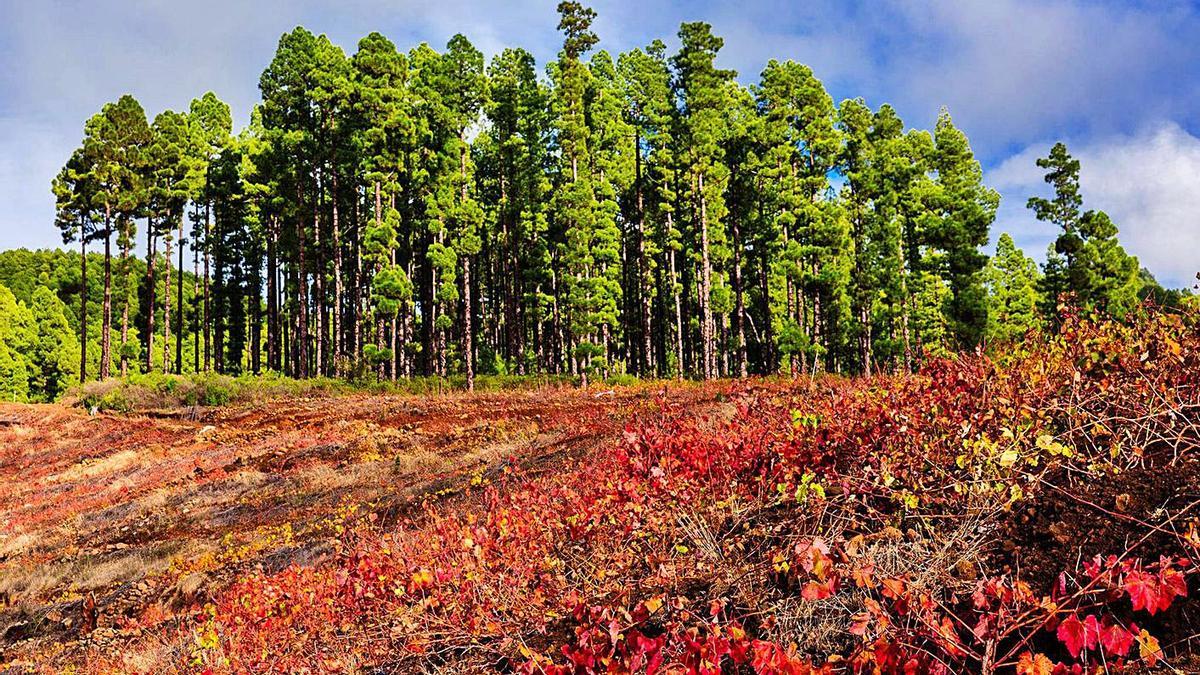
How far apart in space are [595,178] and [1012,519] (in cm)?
2643

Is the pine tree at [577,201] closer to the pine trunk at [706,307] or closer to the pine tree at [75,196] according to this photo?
the pine trunk at [706,307]

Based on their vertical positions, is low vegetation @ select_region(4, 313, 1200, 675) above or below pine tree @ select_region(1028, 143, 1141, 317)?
below

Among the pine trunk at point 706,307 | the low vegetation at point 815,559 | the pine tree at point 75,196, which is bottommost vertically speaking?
the low vegetation at point 815,559

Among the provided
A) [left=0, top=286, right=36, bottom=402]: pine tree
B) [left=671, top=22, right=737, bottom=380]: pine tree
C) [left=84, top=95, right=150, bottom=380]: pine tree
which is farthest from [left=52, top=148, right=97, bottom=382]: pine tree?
[left=671, top=22, right=737, bottom=380]: pine tree

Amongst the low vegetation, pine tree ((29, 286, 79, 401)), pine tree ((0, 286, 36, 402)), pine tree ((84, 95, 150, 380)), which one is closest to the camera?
the low vegetation

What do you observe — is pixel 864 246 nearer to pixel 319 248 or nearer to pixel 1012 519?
pixel 319 248

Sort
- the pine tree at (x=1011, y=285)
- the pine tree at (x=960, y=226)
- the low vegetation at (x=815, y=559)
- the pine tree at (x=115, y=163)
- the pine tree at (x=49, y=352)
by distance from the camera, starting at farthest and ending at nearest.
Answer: the pine tree at (x=49, y=352), the pine tree at (x=1011, y=285), the pine tree at (x=115, y=163), the pine tree at (x=960, y=226), the low vegetation at (x=815, y=559)

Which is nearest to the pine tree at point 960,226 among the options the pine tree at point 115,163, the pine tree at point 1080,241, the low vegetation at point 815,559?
the pine tree at point 1080,241

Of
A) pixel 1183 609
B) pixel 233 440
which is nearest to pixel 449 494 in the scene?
pixel 1183 609

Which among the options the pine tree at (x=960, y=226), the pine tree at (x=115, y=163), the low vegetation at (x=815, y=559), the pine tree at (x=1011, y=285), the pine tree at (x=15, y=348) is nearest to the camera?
the low vegetation at (x=815, y=559)

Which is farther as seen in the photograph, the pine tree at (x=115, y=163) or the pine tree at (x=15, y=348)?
the pine tree at (x=15, y=348)

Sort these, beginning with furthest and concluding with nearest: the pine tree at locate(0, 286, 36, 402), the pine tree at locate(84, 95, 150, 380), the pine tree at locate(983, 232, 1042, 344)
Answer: the pine tree at locate(0, 286, 36, 402) < the pine tree at locate(983, 232, 1042, 344) < the pine tree at locate(84, 95, 150, 380)

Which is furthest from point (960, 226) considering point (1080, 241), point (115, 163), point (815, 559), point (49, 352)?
point (49, 352)

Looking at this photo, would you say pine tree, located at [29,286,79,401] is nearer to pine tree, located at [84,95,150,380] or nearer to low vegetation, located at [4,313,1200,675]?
pine tree, located at [84,95,150,380]
